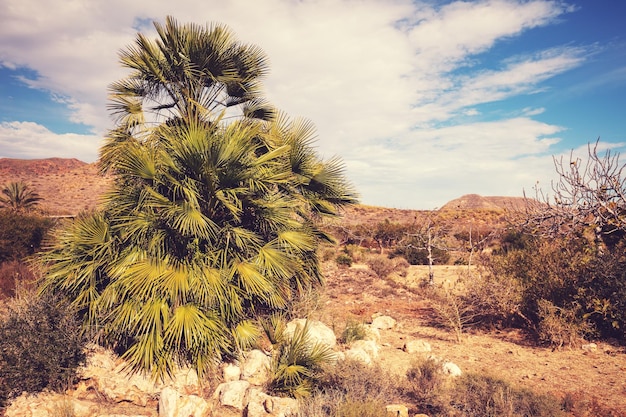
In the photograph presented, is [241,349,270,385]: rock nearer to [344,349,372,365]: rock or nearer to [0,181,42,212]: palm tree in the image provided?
[344,349,372,365]: rock

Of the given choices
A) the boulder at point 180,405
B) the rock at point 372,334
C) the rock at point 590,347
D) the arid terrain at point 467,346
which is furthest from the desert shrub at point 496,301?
the boulder at point 180,405

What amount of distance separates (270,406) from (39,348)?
3167mm

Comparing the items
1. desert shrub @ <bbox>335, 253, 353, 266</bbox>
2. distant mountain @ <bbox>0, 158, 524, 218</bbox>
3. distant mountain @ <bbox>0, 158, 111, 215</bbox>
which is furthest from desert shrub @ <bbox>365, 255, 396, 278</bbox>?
distant mountain @ <bbox>0, 158, 111, 215</bbox>

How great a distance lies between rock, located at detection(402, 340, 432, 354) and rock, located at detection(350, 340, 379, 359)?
2.24 ft

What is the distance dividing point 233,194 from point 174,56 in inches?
101

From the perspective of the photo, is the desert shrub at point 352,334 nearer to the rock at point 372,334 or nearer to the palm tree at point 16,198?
the rock at point 372,334

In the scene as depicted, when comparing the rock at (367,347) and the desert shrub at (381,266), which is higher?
the desert shrub at (381,266)

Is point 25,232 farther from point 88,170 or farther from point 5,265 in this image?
point 88,170

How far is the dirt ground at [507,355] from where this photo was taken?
584 centimetres

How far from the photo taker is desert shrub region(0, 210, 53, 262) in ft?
38.8

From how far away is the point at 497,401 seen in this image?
4.44 meters

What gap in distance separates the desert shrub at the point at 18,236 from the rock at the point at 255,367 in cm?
995

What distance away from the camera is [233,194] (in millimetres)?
5426

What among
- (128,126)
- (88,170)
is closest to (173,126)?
(128,126)
